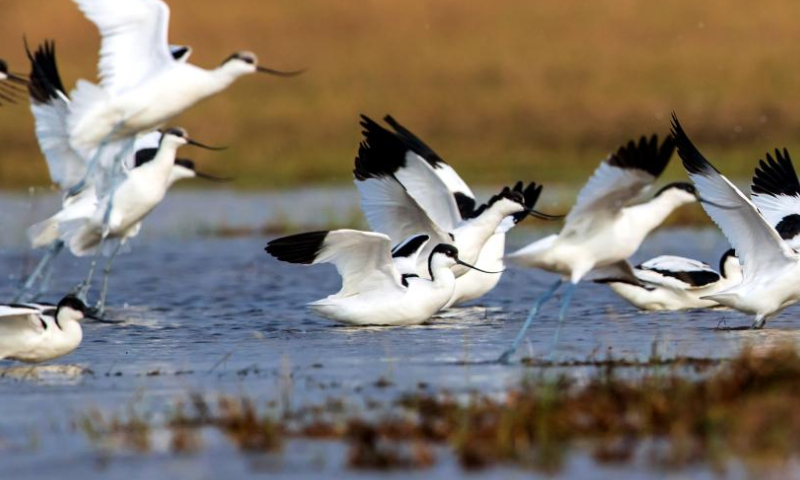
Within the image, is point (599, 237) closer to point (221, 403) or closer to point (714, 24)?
point (221, 403)

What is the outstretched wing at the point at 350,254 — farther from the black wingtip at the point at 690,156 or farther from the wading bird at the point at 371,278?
the black wingtip at the point at 690,156

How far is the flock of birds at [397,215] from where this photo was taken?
889cm

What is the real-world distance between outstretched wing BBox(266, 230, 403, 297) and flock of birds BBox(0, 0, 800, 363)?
0.04 ft

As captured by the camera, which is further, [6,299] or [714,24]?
[714,24]

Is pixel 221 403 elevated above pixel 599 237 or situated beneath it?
situated beneath

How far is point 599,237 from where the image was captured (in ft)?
29.2

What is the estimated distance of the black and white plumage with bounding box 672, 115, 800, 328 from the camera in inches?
387

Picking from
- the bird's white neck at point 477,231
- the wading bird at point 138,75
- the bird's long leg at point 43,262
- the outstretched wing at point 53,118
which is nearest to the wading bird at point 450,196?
the bird's white neck at point 477,231

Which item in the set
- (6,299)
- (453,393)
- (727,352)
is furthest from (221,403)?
(6,299)

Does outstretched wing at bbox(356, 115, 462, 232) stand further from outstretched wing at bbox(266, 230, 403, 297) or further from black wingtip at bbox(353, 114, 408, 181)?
outstretched wing at bbox(266, 230, 403, 297)

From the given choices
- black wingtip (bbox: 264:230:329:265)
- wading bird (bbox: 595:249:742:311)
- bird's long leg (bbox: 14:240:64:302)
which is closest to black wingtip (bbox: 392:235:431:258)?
black wingtip (bbox: 264:230:329:265)

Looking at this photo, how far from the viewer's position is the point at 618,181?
329 inches

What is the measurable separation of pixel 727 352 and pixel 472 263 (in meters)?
2.73

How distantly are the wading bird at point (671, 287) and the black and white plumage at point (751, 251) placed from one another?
0.96 meters
